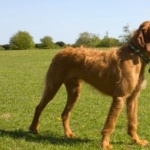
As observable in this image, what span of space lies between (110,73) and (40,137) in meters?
1.89

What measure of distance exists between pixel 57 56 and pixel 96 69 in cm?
104

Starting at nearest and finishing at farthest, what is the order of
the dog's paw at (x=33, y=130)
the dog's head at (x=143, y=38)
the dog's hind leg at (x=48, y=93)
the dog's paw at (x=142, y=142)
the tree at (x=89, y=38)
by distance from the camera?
1. the dog's head at (x=143, y=38)
2. the dog's paw at (x=142, y=142)
3. the dog's hind leg at (x=48, y=93)
4. the dog's paw at (x=33, y=130)
5. the tree at (x=89, y=38)

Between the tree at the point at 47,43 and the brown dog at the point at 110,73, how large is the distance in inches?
2543

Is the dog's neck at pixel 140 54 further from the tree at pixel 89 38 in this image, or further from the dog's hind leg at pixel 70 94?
the tree at pixel 89 38

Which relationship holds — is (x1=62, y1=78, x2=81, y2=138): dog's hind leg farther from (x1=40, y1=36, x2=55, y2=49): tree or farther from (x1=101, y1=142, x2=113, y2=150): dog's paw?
(x1=40, y1=36, x2=55, y2=49): tree

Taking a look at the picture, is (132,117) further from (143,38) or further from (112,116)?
(143,38)

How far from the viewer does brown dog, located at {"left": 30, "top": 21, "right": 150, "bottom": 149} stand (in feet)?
21.7

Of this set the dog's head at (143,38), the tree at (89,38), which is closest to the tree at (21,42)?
the tree at (89,38)

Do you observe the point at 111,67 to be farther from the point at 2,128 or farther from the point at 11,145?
the point at 2,128

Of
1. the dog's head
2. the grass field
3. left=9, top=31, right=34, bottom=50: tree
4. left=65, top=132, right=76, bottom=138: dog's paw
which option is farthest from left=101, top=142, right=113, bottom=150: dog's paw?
left=9, top=31, right=34, bottom=50: tree

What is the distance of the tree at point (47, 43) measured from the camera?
72.3 meters

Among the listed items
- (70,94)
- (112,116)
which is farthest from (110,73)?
(70,94)

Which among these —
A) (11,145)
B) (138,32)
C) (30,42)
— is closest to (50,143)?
(11,145)

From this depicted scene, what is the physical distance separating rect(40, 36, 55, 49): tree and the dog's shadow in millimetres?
64559
